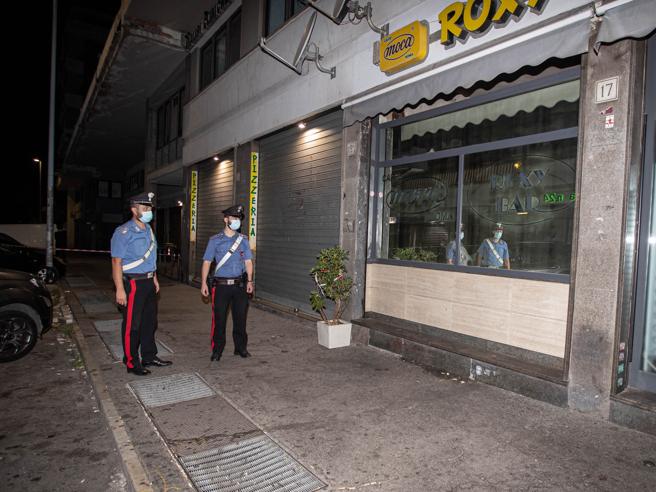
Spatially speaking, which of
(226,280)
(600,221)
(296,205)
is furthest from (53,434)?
(296,205)

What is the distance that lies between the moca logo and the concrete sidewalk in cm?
441

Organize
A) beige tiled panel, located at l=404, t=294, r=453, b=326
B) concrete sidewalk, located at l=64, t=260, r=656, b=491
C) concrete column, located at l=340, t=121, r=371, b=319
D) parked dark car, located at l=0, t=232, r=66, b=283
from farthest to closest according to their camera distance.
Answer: parked dark car, located at l=0, t=232, r=66, b=283, concrete column, located at l=340, t=121, r=371, b=319, beige tiled panel, located at l=404, t=294, r=453, b=326, concrete sidewalk, located at l=64, t=260, r=656, b=491

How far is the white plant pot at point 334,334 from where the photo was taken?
660cm

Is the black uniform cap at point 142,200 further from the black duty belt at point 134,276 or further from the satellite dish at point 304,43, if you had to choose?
the satellite dish at point 304,43

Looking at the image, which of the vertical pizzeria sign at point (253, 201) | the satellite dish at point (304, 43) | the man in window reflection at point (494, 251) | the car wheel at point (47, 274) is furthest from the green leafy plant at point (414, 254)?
the car wheel at point (47, 274)

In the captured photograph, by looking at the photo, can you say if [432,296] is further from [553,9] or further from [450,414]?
[553,9]

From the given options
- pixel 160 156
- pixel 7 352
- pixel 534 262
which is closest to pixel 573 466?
pixel 534 262

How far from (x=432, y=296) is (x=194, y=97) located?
38.3ft

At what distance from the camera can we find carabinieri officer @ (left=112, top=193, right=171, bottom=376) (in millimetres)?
5109

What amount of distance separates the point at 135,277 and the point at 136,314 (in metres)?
0.45

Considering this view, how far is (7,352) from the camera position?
19.4ft

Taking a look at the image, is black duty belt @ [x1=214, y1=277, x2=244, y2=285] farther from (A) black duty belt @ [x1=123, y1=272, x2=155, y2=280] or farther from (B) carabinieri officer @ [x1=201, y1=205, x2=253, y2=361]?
(A) black duty belt @ [x1=123, y1=272, x2=155, y2=280]

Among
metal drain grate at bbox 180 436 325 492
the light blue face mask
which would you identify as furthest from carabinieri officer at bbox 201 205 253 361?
metal drain grate at bbox 180 436 325 492

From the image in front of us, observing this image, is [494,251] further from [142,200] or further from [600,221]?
[142,200]
